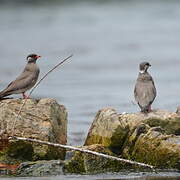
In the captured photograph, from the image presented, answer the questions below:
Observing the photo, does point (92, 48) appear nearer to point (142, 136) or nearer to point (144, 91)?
point (144, 91)

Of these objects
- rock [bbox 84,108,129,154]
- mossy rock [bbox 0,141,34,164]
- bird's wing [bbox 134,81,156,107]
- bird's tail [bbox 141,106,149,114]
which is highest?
bird's wing [bbox 134,81,156,107]

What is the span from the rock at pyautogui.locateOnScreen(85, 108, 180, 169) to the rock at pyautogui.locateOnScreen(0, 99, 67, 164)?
2.47 ft

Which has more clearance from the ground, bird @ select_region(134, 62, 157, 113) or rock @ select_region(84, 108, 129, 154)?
bird @ select_region(134, 62, 157, 113)

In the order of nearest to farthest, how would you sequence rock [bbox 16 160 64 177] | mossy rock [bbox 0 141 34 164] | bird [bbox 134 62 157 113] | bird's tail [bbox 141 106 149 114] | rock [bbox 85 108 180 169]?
rock [bbox 16 160 64 177]
rock [bbox 85 108 180 169]
mossy rock [bbox 0 141 34 164]
bird's tail [bbox 141 106 149 114]
bird [bbox 134 62 157 113]

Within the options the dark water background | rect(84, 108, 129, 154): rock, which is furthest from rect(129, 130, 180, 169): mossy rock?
the dark water background

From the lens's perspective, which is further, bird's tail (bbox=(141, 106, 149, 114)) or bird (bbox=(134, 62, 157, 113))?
bird (bbox=(134, 62, 157, 113))

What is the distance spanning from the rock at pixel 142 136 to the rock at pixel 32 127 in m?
0.75

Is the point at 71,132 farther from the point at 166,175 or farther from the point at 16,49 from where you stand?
the point at 16,49

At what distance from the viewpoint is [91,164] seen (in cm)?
1711

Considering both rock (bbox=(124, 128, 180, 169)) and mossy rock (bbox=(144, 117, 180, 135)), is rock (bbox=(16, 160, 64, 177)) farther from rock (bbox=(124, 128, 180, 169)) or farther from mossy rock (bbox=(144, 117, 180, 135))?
mossy rock (bbox=(144, 117, 180, 135))

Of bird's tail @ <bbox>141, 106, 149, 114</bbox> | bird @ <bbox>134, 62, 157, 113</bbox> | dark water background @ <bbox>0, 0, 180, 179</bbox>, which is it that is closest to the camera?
bird's tail @ <bbox>141, 106, 149, 114</bbox>

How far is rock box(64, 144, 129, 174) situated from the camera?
55.9 feet

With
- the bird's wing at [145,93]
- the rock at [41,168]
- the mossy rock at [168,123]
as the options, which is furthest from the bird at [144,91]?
the rock at [41,168]

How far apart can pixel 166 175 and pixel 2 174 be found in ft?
9.63
